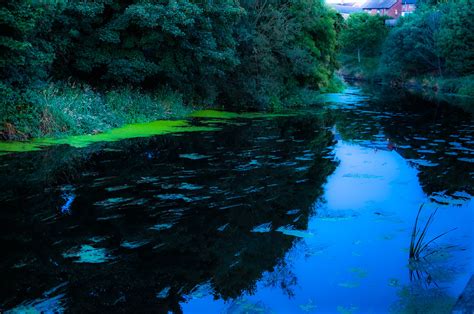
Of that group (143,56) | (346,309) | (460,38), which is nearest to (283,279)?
(346,309)

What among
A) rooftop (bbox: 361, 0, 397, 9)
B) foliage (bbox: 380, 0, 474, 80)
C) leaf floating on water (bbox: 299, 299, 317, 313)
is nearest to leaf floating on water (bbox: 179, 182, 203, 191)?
leaf floating on water (bbox: 299, 299, 317, 313)

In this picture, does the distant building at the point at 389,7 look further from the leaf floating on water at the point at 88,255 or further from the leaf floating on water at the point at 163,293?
the leaf floating on water at the point at 163,293

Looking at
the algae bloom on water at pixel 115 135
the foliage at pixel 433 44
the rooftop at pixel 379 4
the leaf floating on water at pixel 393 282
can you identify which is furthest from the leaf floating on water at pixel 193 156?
the rooftop at pixel 379 4

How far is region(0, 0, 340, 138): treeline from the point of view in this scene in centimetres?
1347

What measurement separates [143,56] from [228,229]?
14069 mm

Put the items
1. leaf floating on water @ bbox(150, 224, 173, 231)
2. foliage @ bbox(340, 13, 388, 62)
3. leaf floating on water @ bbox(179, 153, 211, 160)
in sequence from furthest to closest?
foliage @ bbox(340, 13, 388, 62)
leaf floating on water @ bbox(179, 153, 211, 160)
leaf floating on water @ bbox(150, 224, 173, 231)

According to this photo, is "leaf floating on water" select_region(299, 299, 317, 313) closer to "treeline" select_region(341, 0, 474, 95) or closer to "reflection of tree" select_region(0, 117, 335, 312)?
"reflection of tree" select_region(0, 117, 335, 312)

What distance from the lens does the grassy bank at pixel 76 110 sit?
514 inches

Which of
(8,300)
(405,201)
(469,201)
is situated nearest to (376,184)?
(405,201)

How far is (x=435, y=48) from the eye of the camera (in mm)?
50500

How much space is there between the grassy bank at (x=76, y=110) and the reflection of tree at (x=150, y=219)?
176 cm

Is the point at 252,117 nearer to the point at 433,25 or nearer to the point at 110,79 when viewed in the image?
the point at 110,79

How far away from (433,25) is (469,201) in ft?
158

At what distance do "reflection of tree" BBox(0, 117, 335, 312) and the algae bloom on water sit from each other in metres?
0.76
